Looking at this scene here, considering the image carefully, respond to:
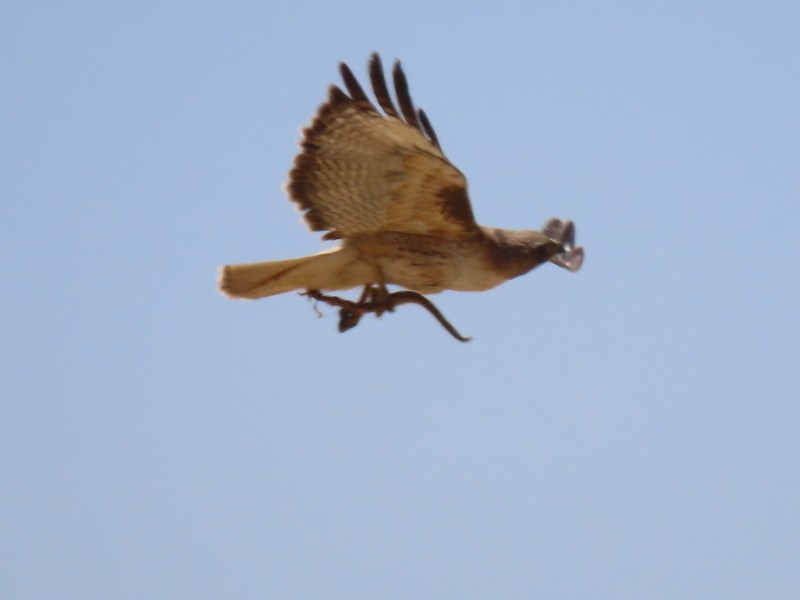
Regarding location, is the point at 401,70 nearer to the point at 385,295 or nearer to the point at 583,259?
the point at 385,295

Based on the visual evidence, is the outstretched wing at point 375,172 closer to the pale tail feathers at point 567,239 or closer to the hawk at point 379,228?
the hawk at point 379,228

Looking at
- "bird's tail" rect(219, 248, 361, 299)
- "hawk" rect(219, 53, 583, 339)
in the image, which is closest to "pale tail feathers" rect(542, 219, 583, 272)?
"hawk" rect(219, 53, 583, 339)

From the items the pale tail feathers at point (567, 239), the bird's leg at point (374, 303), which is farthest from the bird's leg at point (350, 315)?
the pale tail feathers at point (567, 239)

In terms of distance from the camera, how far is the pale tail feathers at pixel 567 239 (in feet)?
30.5

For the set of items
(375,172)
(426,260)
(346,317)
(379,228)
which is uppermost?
(375,172)

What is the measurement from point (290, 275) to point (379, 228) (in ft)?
1.61

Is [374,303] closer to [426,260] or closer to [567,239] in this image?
[426,260]

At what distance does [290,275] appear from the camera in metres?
8.12

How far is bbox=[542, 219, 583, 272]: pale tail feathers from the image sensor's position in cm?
930

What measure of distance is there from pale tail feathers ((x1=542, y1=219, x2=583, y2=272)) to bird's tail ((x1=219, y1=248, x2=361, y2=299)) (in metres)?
1.56

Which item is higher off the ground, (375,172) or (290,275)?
(375,172)

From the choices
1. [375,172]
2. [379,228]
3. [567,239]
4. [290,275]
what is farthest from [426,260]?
[567,239]

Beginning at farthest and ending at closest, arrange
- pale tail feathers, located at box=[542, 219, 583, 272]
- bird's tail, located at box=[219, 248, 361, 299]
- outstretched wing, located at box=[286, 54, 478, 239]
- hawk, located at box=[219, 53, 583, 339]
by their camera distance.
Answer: pale tail feathers, located at box=[542, 219, 583, 272] → bird's tail, located at box=[219, 248, 361, 299] → hawk, located at box=[219, 53, 583, 339] → outstretched wing, located at box=[286, 54, 478, 239]

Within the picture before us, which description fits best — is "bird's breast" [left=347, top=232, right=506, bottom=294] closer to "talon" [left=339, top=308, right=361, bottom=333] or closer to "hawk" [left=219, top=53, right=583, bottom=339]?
"hawk" [left=219, top=53, right=583, bottom=339]
